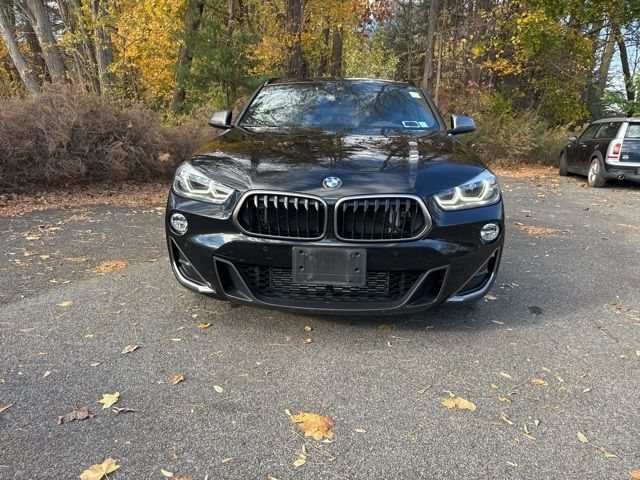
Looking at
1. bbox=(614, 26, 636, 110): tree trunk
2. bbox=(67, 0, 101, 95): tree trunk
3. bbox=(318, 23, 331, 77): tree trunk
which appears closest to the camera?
bbox=(67, 0, 101, 95): tree trunk

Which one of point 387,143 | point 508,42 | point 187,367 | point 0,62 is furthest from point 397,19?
point 187,367

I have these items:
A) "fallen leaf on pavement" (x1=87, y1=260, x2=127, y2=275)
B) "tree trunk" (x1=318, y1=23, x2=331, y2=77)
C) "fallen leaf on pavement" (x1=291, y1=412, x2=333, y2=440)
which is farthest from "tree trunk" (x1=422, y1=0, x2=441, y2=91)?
"fallen leaf on pavement" (x1=291, y1=412, x2=333, y2=440)

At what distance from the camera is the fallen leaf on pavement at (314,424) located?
222 cm

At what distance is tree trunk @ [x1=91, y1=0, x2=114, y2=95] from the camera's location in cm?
1366

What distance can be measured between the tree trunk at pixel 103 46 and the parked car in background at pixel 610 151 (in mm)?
12422

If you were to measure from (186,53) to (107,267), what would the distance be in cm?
1178

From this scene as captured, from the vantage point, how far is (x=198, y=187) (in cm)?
303

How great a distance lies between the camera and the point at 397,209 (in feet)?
9.12

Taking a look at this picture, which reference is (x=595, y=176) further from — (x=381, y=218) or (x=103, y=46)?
(x=103, y=46)

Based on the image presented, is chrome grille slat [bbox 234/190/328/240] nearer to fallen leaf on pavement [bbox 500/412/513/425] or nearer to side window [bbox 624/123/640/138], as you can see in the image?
fallen leaf on pavement [bbox 500/412/513/425]

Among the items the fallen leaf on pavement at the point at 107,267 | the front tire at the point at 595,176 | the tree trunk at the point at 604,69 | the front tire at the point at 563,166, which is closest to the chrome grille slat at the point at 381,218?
the fallen leaf on pavement at the point at 107,267

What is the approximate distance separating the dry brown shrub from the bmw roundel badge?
5.77 m

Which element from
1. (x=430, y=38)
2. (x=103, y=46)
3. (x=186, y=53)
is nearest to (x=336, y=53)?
(x=430, y=38)

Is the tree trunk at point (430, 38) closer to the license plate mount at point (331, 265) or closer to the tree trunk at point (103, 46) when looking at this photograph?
the tree trunk at point (103, 46)
